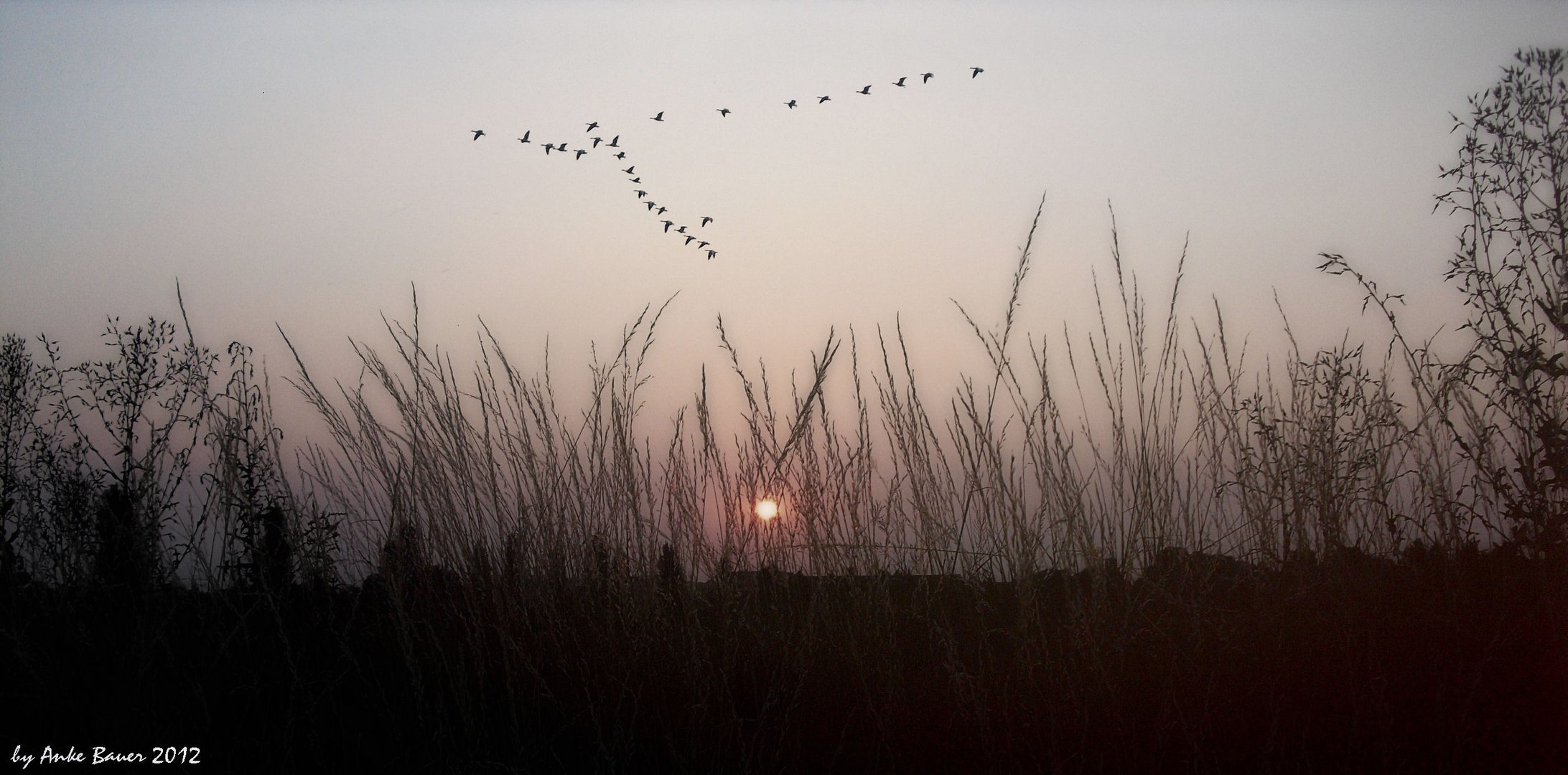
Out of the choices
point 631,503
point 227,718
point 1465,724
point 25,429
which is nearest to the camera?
point 1465,724

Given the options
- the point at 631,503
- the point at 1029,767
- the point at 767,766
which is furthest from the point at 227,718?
the point at 1029,767

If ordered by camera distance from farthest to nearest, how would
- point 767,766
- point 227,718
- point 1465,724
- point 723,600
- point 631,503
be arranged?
point 631,503 < point 723,600 < point 227,718 < point 767,766 < point 1465,724

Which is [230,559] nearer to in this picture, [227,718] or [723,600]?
[227,718]

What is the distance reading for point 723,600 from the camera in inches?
77.5

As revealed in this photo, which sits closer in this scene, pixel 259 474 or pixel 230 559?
pixel 230 559

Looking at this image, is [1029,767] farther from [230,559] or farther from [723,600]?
[230,559]

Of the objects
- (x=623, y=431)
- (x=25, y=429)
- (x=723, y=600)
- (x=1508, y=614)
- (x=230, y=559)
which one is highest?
(x=25, y=429)

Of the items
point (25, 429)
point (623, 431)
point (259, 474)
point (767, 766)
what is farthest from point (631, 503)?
point (25, 429)

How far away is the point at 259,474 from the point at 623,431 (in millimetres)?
1242

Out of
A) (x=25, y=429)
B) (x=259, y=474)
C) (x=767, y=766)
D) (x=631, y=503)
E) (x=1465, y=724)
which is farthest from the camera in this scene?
(x=25, y=429)

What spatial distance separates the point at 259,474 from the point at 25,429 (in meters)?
1.25

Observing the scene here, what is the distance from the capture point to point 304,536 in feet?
7.39

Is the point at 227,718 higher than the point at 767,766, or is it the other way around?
the point at 227,718

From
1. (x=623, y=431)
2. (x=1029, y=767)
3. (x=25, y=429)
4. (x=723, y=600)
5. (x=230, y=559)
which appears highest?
(x=25, y=429)
